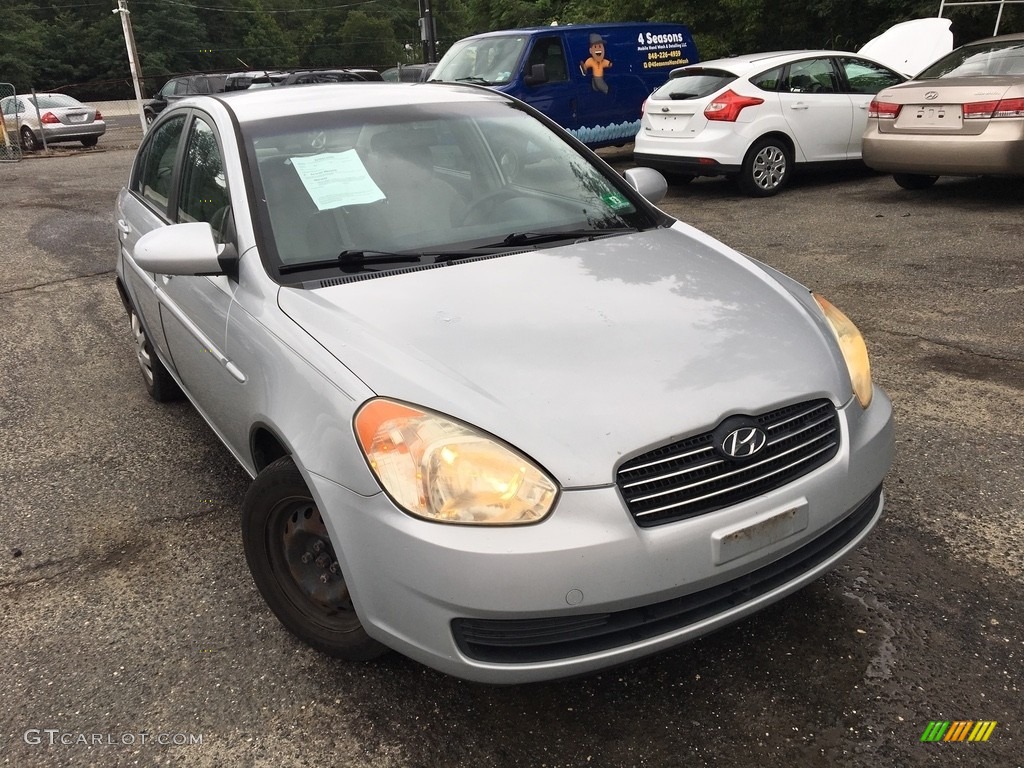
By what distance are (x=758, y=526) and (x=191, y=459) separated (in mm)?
2787

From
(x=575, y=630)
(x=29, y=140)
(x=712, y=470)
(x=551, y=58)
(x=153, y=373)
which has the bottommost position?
(x=29, y=140)

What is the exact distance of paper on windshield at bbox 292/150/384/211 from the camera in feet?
9.55

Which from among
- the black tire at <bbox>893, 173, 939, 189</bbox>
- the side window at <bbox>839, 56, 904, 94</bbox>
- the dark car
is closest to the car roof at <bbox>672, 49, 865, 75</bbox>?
the side window at <bbox>839, 56, 904, 94</bbox>

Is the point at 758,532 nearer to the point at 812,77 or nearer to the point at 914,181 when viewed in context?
the point at 914,181

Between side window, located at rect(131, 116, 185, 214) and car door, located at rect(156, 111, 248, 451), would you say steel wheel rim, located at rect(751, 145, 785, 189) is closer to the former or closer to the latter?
side window, located at rect(131, 116, 185, 214)

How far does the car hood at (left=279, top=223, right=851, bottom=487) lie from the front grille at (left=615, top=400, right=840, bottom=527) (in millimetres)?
44

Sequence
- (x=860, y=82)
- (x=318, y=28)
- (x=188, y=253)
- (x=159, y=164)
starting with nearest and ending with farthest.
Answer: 1. (x=188, y=253)
2. (x=159, y=164)
3. (x=860, y=82)
4. (x=318, y=28)

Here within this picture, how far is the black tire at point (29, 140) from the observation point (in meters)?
20.1

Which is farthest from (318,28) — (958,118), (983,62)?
(958,118)

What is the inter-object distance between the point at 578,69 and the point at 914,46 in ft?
21.2

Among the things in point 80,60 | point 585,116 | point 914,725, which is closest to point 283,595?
point 914,725

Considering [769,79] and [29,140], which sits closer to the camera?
[769,79]

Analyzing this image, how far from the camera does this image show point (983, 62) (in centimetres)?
805

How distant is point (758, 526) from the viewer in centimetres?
206
